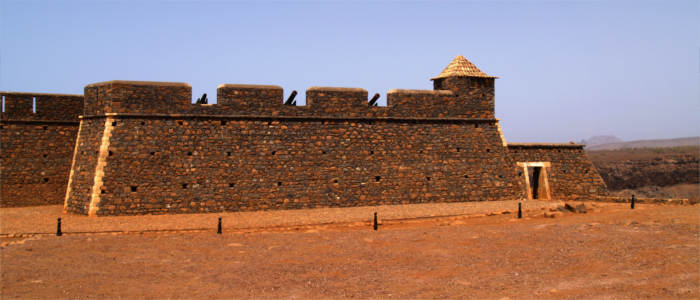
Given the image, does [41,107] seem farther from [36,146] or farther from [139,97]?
[139,97]

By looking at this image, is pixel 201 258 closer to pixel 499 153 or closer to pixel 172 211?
pixel 172 211

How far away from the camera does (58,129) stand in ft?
64.5

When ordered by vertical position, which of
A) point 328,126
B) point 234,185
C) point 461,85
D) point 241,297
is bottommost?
point 241,297

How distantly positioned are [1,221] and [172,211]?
4547 millimetres

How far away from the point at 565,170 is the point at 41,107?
19.3 meters

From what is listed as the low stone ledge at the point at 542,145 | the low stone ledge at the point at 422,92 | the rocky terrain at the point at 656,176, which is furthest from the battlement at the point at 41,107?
the rocky terrain at the point at 656,176

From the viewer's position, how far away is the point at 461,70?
20938mm

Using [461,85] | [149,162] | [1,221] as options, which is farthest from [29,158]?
[461,85]

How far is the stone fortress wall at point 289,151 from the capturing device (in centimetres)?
1714

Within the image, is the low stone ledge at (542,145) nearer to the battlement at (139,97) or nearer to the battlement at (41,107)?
the battlement at (139,97)

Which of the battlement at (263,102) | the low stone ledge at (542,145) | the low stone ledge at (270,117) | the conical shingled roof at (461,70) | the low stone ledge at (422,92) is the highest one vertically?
the conical shingled roof at (461,70)

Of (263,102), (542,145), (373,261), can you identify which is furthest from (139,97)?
(542,145)

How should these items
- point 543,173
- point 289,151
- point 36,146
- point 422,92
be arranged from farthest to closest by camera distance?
point 543,173 < point 422,92 < point 36,146 < point 289,151

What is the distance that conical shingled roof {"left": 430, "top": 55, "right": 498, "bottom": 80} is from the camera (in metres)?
20.8
